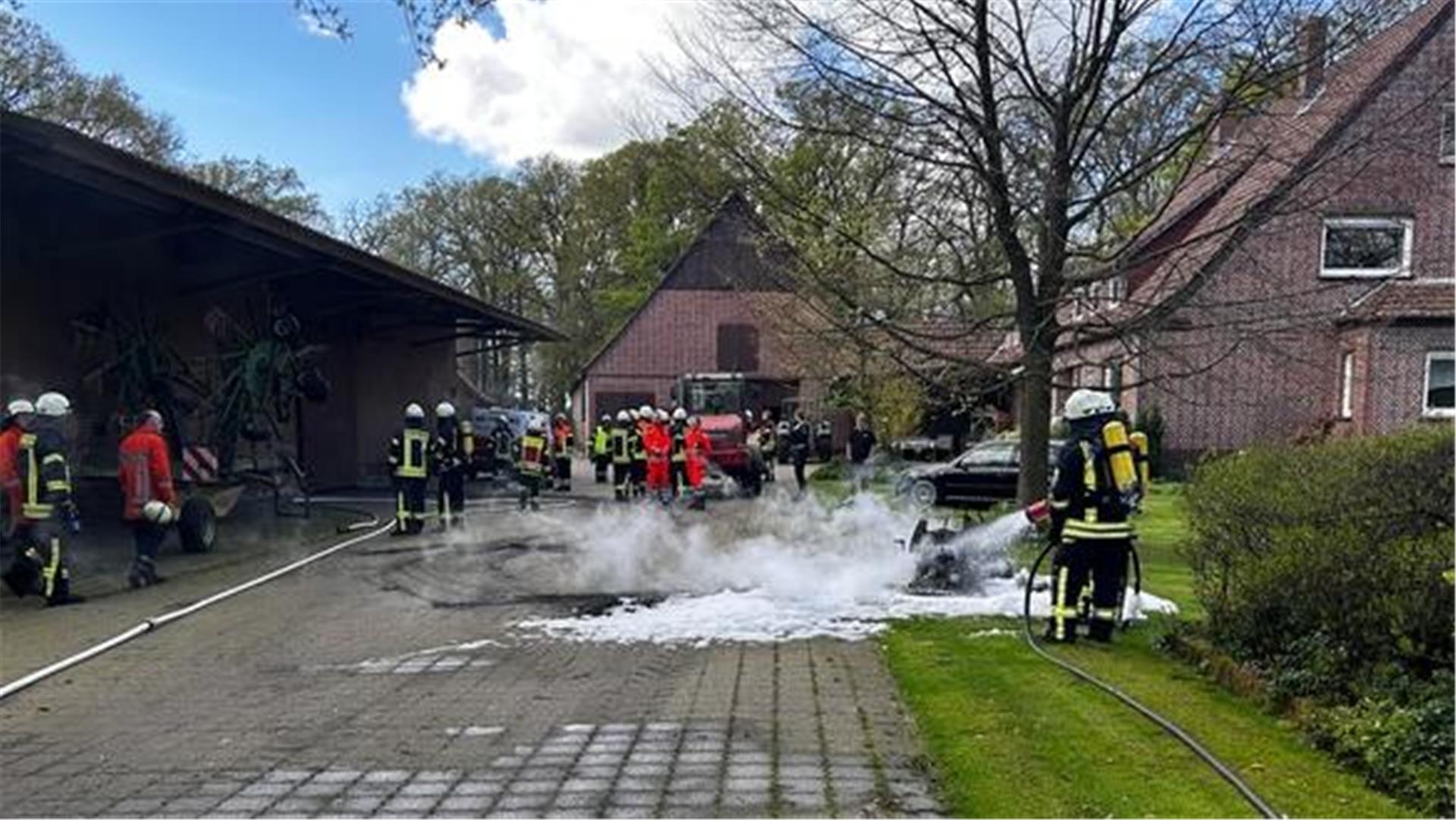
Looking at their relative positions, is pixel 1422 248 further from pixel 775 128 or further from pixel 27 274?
pixel 27 274

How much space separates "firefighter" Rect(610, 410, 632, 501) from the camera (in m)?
22.3

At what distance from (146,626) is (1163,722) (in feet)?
25.8

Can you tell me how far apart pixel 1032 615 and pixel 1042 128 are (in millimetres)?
5927

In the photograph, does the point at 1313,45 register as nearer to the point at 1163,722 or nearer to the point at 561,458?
the point at 1163,722

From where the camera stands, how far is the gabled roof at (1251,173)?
11641 millimetres

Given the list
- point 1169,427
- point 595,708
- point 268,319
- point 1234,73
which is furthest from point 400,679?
point 1169,427

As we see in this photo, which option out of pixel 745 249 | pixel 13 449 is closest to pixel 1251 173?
pixel 745 249

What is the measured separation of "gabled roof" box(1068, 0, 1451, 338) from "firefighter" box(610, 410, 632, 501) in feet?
35.7

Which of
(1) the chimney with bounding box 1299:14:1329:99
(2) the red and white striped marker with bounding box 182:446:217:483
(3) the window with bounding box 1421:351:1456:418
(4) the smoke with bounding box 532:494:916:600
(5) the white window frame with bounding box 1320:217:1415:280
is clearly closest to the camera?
(1) the chimney with bounding box 1299:14:1329:99

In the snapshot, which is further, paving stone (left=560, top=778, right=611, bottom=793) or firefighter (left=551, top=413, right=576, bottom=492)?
firefighter (left=551, top=413, right=576, bottom=492)

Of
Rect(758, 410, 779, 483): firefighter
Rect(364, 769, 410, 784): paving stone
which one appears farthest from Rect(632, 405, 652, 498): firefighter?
Rect(364, 769, 410, 784): paving stone

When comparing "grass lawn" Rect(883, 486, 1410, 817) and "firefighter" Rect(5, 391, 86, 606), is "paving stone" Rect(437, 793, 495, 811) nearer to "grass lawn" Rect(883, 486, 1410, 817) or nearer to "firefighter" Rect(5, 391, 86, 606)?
"grass lawn" Rect(883, 486, 1410, 817)

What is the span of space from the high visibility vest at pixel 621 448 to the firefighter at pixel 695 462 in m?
1.30

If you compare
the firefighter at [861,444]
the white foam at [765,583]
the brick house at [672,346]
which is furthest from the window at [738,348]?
the white foam at [765,583]
